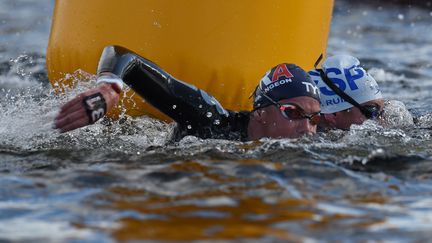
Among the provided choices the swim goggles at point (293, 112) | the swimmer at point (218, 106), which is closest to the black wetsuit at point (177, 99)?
the swimmer at point (218, 106)

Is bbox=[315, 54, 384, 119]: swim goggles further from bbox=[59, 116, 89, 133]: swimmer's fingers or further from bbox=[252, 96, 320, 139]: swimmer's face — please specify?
bbox=[59, 116, 89, 133]: swimmer's fingers

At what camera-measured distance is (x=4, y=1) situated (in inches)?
699

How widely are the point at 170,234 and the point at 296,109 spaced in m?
2.03

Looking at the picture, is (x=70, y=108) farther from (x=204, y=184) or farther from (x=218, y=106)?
(x=218, y=106)

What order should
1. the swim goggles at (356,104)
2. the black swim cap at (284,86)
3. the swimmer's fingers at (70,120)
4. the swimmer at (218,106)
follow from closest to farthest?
the swimmer's fingers at (70,120), the swimmer at (218,106), the black swim cap at (284,86), the swim goggles at (356,104)

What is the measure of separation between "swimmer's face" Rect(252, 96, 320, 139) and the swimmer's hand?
46.7 inches

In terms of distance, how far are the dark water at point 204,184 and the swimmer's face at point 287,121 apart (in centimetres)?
10

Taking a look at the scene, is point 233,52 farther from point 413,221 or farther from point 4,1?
point 4,1

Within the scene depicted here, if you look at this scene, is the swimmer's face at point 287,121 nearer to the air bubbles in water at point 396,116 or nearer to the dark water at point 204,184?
the dark water at point 204,184

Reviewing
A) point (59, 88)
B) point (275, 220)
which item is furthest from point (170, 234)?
point (59, 88)

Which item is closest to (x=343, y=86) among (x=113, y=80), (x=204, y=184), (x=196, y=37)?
(x=196, y=37)

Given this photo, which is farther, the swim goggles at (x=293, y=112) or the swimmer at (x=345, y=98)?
the swimmer at (x=345, y=98)

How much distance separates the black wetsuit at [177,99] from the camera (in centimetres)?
542

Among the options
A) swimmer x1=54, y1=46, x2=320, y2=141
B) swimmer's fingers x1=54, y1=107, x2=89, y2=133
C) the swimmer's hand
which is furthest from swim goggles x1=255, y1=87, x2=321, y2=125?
swimmer's fingers x1=54, y1=107, x2=89, y2=133
